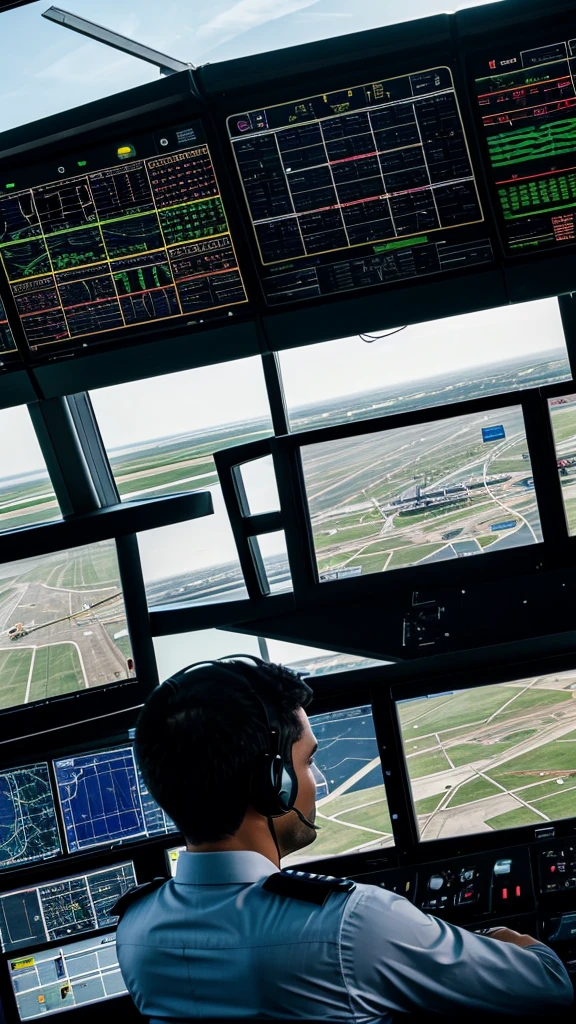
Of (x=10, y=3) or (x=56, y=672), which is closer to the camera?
(x=10, y=3)

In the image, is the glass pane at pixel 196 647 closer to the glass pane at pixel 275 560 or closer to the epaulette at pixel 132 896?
the glass pane at pixel 275 560

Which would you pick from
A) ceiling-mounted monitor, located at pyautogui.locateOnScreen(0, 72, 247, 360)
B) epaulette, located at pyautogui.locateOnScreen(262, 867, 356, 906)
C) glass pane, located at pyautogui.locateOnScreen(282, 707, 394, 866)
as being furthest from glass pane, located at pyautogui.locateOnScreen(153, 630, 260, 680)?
epaulette, located at pyautogui.locateOnScreen(262, 867, 356, 906)

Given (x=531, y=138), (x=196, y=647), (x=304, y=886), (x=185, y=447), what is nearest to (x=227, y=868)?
(x=304, y=886)

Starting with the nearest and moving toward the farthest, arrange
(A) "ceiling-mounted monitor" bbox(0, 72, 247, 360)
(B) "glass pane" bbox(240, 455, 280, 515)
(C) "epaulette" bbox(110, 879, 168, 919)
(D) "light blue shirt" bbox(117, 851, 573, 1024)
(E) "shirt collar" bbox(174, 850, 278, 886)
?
(D) "light blue shirt" bbox(117, 851, 573, 1024) < (E) "shirt collar" bbox(174, 850, 278, 886) < (C) "epaulette" bbox(110, 879, 168, 919) < (A) "ceiling-mounted monitor" bbox(0, 72, 247, 360) < (B) "glass pane" bbox(240, 455, 280, 515)

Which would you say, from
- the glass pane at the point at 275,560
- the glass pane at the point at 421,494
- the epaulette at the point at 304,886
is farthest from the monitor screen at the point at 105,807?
the epaulette at the point at 304,886

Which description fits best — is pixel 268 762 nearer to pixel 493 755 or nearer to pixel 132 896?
pixel 132 896

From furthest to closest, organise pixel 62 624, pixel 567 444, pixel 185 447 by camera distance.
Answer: pixel 185 447, pixel 62 624, pixel 567 444

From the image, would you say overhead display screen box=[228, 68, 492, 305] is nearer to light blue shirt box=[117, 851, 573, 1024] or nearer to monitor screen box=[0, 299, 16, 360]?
monitor screen box=[0, 299, 16, 360]
